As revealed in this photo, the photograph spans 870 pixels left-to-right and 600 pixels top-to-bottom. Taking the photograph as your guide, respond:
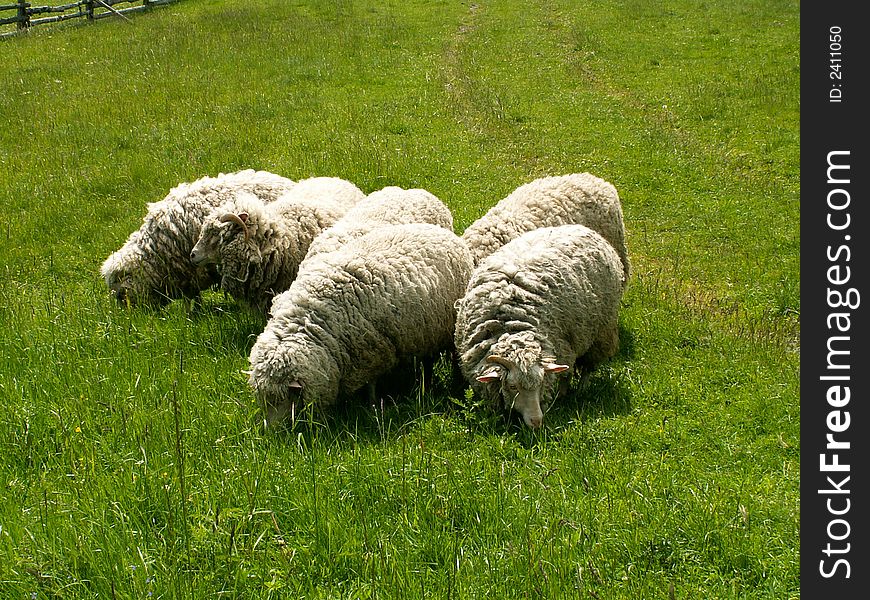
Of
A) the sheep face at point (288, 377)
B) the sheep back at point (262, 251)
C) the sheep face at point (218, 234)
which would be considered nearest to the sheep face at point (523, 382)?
the sheep face at point (288, 377)

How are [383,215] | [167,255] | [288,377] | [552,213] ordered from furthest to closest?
[167,255], [552,213], [383,215], [288,377]

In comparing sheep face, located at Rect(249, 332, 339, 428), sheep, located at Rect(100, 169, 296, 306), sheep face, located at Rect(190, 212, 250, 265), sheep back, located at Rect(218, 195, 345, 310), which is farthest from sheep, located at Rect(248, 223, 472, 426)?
sheep, located at Rect(100, 169, 296, 306)

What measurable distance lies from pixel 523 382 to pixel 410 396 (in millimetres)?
1070

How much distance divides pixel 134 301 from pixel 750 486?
20.1ft

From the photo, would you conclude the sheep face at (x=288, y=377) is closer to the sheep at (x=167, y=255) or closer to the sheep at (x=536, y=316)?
the sheep at (x=536, y=316)

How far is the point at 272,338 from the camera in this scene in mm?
6418

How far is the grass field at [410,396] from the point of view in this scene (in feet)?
14.2

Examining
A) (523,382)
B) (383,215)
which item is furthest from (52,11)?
(523,382)

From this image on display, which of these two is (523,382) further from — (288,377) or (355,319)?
(288,377)

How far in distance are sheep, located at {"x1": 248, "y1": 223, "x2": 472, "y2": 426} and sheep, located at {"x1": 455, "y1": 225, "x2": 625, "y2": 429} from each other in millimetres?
331

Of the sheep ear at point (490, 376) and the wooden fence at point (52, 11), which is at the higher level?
the wooden fence at point (52, 11)

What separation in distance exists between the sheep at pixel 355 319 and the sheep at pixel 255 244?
0.84 meters

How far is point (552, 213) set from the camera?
8.26 m
